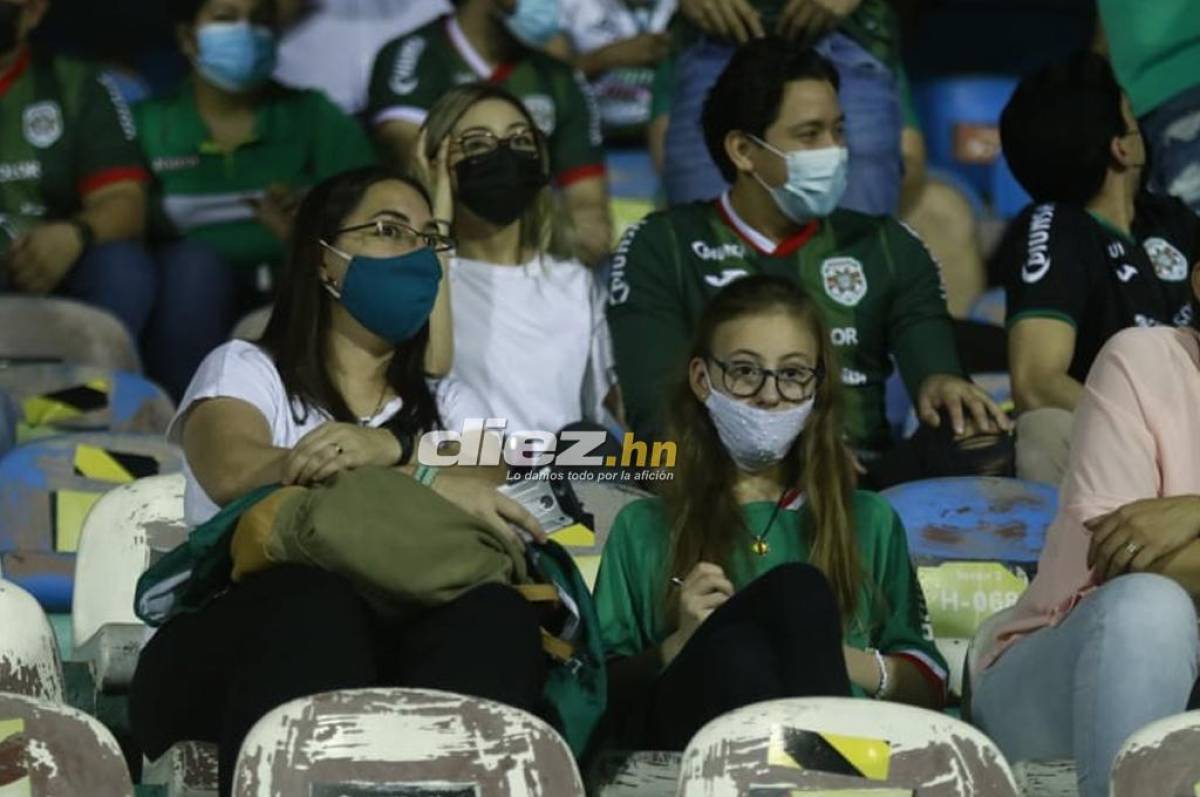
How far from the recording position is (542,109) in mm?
6469

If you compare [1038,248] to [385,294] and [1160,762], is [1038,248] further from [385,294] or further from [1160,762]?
[1160,762]

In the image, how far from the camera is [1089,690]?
11.8 feet

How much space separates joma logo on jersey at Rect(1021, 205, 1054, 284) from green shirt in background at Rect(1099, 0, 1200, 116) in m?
0.46

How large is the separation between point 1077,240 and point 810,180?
20.3 inches

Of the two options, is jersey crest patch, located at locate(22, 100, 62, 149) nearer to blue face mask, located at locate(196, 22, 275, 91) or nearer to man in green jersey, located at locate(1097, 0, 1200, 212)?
blue face mask, located at locate(196, 22, 275, 91)

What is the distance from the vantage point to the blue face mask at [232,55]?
6.52m

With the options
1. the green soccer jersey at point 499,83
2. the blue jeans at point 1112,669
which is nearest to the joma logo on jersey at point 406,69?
the green soccer jersey at point 499,83

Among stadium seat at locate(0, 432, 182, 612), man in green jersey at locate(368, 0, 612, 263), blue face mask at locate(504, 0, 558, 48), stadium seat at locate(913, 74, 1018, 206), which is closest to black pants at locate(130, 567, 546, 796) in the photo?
stadium seat at locate(0, 432, 182, 612)

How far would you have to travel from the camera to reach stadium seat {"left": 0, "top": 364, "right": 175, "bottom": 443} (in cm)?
544

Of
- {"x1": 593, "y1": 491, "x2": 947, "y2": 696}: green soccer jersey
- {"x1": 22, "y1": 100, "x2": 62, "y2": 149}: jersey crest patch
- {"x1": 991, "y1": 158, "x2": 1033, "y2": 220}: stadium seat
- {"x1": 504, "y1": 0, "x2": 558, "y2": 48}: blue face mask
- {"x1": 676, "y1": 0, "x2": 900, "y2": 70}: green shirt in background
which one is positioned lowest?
{"x1": 991, "y1": 158, "x2": 1033, "y2": 220}: stadium seat

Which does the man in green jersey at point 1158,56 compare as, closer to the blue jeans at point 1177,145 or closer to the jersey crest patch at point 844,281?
the blue jeans at point 1177,145

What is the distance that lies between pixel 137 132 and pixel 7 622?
2.91 metres

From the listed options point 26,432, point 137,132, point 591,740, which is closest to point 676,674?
point 591,740

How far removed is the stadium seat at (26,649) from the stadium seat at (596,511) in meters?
1.02
